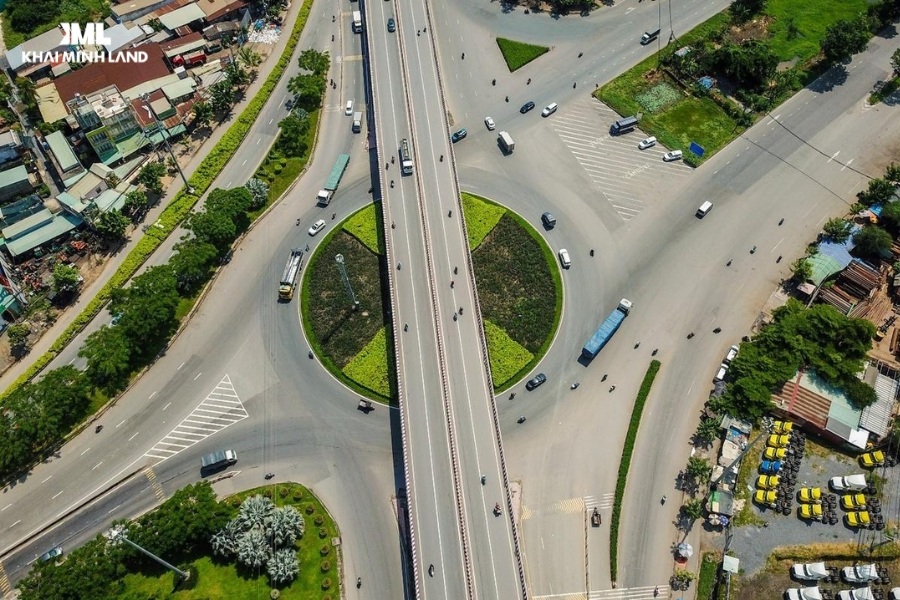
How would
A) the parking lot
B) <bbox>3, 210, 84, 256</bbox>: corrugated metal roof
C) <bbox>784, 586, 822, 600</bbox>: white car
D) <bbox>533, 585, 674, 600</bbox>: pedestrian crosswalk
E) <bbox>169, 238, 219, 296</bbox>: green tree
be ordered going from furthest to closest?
1. <bbox>3, 210, 84, 256</bbox>: corrugated metal roof
2. <bbox>169, 238, 219, 296</bbox>: green tree
3. the parking lot
4. <bbox>533, 585, 674, 600</bbox>: pedestrian crosswalk
5. <bbox>784, 586, 822, 600</bbox>: white car

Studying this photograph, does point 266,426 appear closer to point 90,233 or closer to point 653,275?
point 90,233

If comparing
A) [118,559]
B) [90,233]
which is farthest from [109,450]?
[90,233]

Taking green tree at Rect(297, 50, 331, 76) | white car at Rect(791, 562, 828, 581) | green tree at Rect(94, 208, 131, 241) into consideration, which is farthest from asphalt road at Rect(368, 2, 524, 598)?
green tree at Rect(94, 208, 131, 241)

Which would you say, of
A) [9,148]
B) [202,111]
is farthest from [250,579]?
[9,148]

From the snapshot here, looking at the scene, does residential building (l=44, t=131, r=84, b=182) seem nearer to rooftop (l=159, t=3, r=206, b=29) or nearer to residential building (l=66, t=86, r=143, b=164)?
residential building (l=66, t=86, r=143, b=164)

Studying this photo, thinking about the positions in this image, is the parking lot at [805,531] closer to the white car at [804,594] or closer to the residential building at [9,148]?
the white car at [804,594]

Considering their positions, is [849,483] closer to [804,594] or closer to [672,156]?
[804,594]
